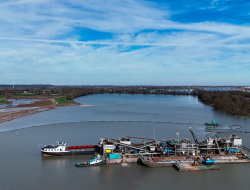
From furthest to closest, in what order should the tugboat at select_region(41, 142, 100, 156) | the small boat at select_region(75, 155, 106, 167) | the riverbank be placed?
the riverbank < the tugboat at select_region(41, 142, 100, 156) < the small boat at select_region(75, 155, 106, 167)

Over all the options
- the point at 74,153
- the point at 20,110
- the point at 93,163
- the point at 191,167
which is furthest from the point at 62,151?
the point at 20,110

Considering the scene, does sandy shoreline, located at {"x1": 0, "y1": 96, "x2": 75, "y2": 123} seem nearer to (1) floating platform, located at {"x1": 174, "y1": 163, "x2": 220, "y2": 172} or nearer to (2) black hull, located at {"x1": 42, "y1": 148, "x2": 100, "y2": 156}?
(2) black hull, located at {"x1": 42, "y1": 148, "x2": 100, "y2": 156}

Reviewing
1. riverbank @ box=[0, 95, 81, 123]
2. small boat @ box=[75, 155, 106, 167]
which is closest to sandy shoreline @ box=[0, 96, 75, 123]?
riverbank @ box=[0, 95, 81, 123]

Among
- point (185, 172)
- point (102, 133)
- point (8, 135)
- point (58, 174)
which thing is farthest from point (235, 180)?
point (8, 135)

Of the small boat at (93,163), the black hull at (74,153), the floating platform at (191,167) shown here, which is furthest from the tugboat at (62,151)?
the floating platform at (191,167)

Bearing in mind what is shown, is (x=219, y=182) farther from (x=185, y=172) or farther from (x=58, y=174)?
(x=58, y=174)

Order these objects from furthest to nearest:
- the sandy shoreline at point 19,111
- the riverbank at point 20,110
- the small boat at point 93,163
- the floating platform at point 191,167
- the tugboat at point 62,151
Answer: the riverbank at point 20,110 → the sandy shoreline at point 19,111 → the tugboat at point 62,151 → the small boat at point 93,163 → the floating platform at point 191,167

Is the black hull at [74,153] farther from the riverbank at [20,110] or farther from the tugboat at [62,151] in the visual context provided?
the riverbank at [20,110]

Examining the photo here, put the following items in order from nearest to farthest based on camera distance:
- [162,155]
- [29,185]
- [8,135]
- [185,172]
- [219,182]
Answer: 1. [29,185]
2. [219,182]
3. [185,172]
4. [162,155]
5. [8,135]

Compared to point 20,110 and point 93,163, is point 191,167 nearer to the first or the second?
point 93,163

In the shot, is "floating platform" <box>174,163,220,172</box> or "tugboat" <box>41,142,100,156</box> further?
"tugboat" <box>41,142,100,156</box>

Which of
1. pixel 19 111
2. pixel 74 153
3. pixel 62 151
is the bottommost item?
pixel 74 153
